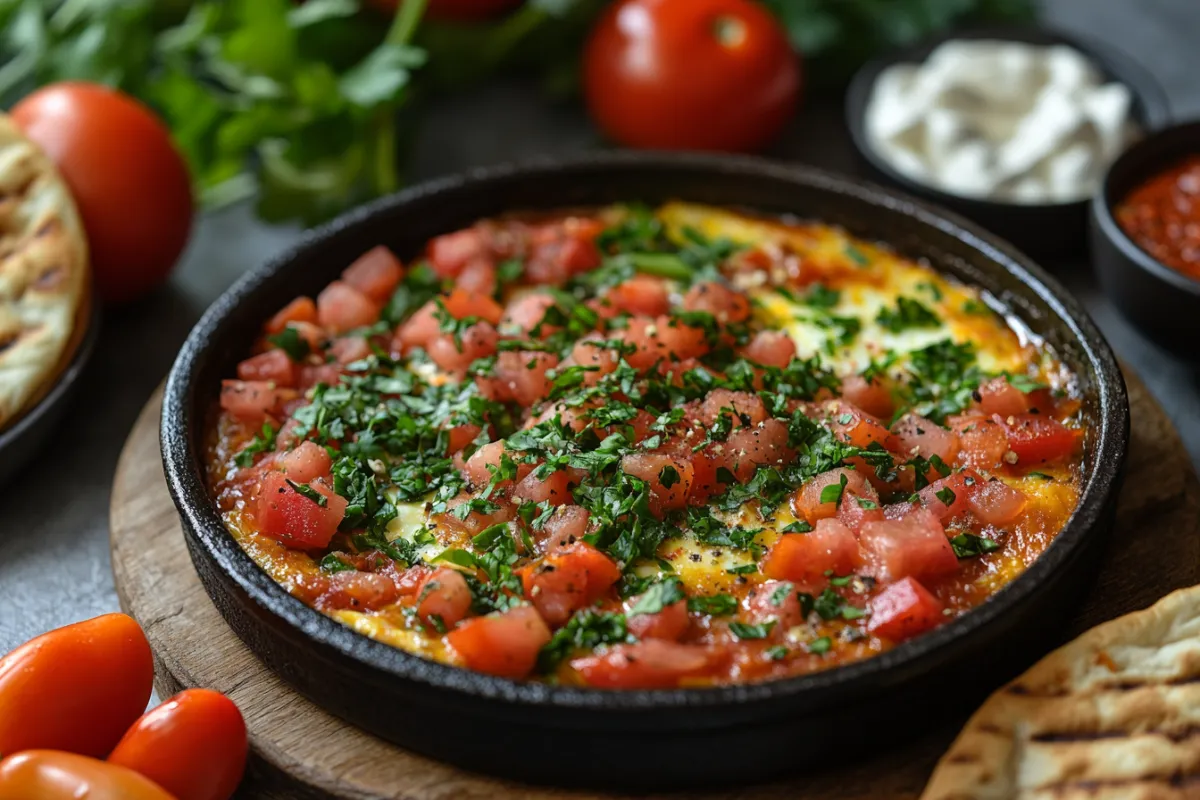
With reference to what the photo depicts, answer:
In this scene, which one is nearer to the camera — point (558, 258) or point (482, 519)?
point (482, 519)

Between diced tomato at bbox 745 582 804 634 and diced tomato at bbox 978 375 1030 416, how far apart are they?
1.05 meters

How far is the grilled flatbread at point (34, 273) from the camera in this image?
4266mm

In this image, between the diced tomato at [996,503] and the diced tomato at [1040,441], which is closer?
the diced tomato at [996,503]

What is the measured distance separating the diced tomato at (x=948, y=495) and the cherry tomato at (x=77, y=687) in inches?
88.3

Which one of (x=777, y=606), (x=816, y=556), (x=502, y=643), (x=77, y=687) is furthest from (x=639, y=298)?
(x=77, y=687)

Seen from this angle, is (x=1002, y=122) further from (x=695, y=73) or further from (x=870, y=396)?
(x=870, y=396)

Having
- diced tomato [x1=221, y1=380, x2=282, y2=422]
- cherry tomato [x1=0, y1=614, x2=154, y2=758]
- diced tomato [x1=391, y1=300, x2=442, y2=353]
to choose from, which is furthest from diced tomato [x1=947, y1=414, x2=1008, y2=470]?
cherry tomato [x1=0, y1=614, x2=154, y2=758]

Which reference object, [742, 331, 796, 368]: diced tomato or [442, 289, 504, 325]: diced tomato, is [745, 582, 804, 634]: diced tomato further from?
[442, 289, 504, 325]: diced tomato

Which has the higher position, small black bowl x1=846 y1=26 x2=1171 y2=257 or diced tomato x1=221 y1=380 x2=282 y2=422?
diced tomato x1=221 y1=380 x2=282 y2=422

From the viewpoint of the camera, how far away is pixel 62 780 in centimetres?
280

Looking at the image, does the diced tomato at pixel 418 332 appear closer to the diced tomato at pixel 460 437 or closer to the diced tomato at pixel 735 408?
the diced tomato at pixel 460 437

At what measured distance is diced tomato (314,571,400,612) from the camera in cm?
339

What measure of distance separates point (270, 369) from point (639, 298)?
4.36 feet

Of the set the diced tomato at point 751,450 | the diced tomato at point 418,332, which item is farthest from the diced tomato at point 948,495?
the diced tomato at point 418,332
